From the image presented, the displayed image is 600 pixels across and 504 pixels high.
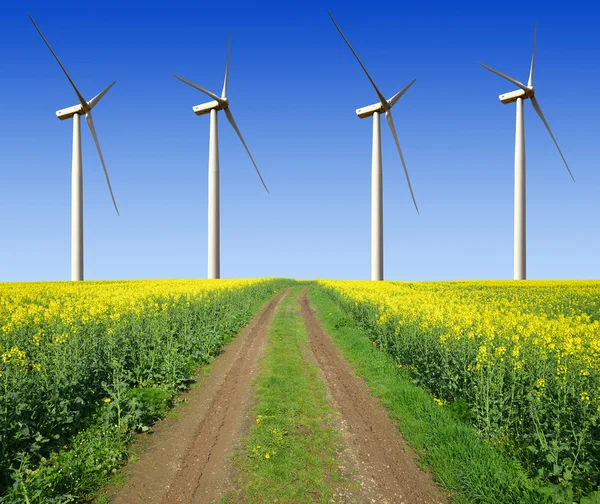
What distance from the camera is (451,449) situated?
915cm

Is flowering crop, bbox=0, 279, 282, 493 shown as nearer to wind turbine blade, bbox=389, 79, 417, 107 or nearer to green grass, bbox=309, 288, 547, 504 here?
green grass, bbox=309, 288, 547, 504

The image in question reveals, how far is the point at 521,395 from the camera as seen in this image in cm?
1019

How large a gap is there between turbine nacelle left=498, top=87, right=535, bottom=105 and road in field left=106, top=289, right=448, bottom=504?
65115 mm

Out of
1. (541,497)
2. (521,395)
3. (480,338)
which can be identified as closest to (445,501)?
(541,497)

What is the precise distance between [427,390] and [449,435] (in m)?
3.49

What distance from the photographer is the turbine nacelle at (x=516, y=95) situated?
6538 cm

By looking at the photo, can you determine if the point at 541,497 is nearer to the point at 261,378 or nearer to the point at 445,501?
the point at 445,501

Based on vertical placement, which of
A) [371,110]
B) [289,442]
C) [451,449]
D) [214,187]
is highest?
[371,110]

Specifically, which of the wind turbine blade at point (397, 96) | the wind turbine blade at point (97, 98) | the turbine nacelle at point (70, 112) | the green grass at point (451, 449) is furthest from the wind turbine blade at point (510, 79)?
the green grass at point (451, 449)

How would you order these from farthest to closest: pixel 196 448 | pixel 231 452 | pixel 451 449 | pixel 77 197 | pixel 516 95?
pixel 516 95 → pixel 77 197 → pixel 196 448 → pixel 231 452 → pixel 451 449

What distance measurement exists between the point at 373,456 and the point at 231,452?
297cm

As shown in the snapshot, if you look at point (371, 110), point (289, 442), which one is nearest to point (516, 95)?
point (371, 110)

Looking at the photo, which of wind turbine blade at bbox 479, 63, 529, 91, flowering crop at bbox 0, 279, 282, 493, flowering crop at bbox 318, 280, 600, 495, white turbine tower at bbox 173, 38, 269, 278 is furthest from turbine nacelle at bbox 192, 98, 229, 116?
flowering crop at bbox 318, 280, 600, 495

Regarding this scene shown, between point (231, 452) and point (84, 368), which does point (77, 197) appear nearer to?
point (84, 368)
